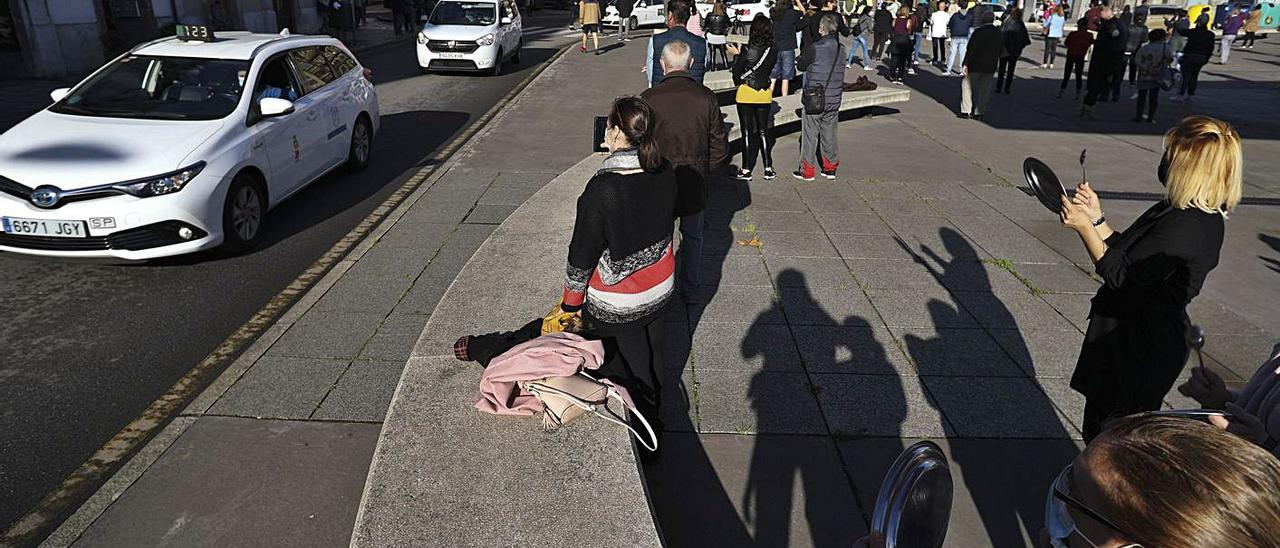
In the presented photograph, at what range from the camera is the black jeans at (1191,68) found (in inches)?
650

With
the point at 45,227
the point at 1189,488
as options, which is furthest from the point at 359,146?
the point at 1189,488

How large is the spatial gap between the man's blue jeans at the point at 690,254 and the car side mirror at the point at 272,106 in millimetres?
4040

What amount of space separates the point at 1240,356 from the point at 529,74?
1626 centimetres

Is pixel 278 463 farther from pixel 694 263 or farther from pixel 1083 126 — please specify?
pixel 1083 126

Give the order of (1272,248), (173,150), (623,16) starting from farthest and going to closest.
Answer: (623,16), (1272,248), (173,150)

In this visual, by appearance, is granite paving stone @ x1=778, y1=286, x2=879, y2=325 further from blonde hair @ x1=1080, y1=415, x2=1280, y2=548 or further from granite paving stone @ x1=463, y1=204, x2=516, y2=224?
blonde hair @ x1=1080, y1=415, x2=1280, y2=548

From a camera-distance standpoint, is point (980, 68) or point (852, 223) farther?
point (980, 68)

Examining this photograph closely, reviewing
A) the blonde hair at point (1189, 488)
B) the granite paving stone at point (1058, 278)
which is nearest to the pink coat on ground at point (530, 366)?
the blonde hair at point (1189, 488)

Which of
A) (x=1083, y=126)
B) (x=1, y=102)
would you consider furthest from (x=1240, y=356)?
(x=1, y=102)

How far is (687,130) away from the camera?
589 cm

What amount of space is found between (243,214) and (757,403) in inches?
194

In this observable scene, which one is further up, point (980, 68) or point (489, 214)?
point (980, 68)

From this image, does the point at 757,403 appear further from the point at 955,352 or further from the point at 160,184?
the point at 160,184

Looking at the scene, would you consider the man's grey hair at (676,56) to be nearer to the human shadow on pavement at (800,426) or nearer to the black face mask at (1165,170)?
the human shadow on pavement at (800,426)
